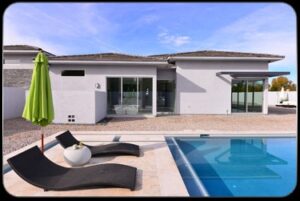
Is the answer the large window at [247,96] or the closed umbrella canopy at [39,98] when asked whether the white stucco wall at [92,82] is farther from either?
the closed umbrella canopy at [39,98]

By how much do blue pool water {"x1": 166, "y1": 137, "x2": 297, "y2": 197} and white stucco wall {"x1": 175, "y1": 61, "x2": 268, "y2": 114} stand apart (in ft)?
30.2

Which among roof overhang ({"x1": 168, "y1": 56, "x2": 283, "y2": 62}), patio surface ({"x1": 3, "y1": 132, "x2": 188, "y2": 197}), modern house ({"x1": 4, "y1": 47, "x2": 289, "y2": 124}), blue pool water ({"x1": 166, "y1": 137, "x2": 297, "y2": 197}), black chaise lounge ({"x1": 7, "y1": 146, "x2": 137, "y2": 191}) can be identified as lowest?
blue pool water ({"x1": 166, "y1": 137, "x2": 297, "y2": 197})

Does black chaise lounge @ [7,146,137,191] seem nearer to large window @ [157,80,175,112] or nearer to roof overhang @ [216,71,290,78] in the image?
large window @ [157,80,175,112]

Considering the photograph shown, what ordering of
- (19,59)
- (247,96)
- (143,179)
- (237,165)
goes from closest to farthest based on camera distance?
(143,179)
(237,165)
(247,96)
(19,59)

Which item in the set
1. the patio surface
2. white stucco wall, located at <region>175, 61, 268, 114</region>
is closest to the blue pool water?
the patio surface

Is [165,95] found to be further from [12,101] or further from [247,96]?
[12,101]

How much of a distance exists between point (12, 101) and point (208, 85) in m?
14.3

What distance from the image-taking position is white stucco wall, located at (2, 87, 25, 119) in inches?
601

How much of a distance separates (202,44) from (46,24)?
17.1 m

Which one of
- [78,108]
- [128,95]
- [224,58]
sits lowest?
[78,108]

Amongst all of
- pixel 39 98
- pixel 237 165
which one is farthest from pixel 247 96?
pixel 39 98

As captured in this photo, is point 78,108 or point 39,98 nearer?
point 39,98

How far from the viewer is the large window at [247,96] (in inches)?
756

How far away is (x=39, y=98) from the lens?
5.72m
